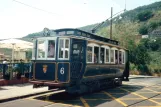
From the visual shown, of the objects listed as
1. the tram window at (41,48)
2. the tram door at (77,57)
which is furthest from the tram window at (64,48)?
the tram window at (41,48)

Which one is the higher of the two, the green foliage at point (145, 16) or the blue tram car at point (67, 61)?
the green foliage at point (145, 16)

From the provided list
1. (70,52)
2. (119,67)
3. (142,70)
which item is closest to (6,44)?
(119,67)

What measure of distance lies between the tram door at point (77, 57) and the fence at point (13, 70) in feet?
19.1

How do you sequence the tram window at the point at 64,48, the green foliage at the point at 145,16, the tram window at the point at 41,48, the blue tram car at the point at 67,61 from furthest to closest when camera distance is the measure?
the green foliage at the point at 145,16, the tram window at the point at 41,48, the tram window at the point at 64,48, the blue tram car at the point at 67,61

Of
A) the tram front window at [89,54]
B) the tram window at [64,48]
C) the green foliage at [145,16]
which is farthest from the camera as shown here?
the green foliage at [145,16]

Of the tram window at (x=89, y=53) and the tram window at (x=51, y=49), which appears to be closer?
the tram window at (x=51, y=49)

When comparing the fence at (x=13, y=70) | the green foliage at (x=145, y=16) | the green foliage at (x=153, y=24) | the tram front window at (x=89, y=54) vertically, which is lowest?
the fence at (x=13, y=70)

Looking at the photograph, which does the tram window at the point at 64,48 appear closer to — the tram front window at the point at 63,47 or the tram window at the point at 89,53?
the tram front window at the point at 63,47

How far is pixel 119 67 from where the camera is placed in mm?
19297

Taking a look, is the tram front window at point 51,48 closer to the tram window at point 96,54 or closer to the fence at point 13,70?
the tram window at point 96,54

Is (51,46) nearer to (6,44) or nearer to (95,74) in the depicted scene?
(95,74)

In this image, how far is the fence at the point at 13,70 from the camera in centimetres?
1653

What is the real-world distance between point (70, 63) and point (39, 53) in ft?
6.47

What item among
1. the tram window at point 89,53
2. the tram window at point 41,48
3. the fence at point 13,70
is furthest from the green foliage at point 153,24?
the tram window at point 41,48
